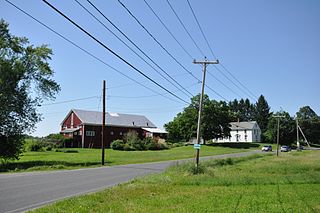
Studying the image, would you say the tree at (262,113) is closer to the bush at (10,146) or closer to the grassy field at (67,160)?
the grassy field at (67,160)

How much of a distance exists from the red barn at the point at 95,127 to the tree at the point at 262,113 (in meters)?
83.4

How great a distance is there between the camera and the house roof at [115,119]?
230 feet

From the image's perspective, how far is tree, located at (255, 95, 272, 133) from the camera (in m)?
149

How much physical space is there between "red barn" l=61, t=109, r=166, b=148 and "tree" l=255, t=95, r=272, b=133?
8336 centimetres

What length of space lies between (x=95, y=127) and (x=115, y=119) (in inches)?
275

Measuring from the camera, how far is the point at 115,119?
75.1 meters

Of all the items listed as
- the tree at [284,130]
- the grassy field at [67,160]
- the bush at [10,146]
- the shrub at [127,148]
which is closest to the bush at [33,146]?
the grassy field at [67,160]

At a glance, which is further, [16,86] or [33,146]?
[33,146]

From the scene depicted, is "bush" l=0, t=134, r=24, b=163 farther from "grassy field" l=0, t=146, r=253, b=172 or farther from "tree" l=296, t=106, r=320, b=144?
"tree" l=296, t=106, r=320, b=144

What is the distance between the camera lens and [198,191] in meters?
13.0

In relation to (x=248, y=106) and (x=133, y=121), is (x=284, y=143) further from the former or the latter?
(x=248, y=106)

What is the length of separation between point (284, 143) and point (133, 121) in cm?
5411

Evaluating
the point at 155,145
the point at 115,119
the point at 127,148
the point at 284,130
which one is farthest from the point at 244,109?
the point at 127,148

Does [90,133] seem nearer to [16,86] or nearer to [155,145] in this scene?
[155,145]
